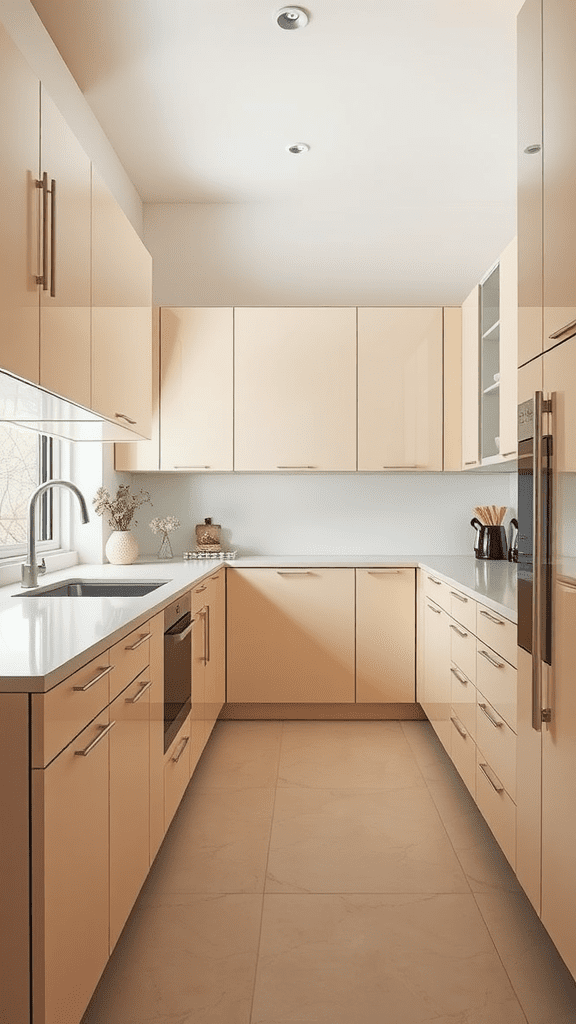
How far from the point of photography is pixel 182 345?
4070mm

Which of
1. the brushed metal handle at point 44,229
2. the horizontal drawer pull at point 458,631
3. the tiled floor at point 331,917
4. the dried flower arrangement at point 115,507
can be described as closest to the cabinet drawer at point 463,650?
the horizontal drawer pull at point 458,631

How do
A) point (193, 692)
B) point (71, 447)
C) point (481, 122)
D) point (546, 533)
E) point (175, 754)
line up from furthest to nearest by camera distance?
point (71, 447)
point (481, 122)
point (193, 692)
point (175, 754)
point (546, 533)

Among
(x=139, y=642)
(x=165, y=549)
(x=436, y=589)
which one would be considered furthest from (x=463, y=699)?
(x=165, y=549)

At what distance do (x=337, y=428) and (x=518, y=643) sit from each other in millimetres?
2199

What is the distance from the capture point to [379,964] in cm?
190

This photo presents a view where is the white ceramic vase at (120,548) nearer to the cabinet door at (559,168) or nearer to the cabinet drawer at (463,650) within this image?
the cabinet drawer at (463,650)

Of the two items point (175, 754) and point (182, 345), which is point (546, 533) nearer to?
point (175, 754)

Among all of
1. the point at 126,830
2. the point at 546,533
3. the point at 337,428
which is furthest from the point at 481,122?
the point at 126,830

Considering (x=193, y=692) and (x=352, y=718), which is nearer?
(x=193, y=692)

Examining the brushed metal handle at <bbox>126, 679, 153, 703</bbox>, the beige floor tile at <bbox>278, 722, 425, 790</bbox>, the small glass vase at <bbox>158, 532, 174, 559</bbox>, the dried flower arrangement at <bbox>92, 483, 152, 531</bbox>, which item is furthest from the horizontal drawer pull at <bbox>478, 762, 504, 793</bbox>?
the small glass vase at <bbox>158, 532, 174, 559</bbox>

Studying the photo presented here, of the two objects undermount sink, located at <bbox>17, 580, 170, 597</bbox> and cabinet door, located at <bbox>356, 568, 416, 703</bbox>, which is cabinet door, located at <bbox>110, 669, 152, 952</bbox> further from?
cabinet door, located at <bbox>356, 568, 416, 703</bbox>

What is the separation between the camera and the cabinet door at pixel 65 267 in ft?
6.44

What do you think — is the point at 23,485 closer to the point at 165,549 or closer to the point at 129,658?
the point at 165,549

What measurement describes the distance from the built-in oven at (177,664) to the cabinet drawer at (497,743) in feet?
3.42
